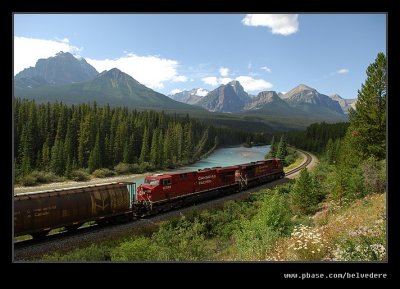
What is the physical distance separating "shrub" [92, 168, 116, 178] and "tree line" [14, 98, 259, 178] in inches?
71.8

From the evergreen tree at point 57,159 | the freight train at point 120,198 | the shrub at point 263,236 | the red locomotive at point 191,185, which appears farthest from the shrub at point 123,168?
the shrub at point 263,236

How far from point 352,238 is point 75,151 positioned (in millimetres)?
66129

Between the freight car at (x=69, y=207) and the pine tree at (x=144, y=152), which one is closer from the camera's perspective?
the freight car at (x=69, y=207)

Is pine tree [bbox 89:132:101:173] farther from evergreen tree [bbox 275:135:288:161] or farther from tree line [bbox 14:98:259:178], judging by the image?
evergreen tree [bbox 275:135:288:161]

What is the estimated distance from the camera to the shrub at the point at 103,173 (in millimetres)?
63231

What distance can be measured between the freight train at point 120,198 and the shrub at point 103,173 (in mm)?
33160

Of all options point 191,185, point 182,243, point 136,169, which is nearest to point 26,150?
point 136,169

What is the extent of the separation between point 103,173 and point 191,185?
119 ft

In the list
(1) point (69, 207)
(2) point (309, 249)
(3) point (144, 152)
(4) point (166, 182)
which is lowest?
(1) point (69, 207)

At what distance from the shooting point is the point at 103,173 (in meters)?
64.0

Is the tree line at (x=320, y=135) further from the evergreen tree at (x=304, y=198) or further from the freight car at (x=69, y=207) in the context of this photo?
the freight car at (x=69, y=207)

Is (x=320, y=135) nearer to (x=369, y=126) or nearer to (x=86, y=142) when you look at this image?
(x=369, y=126)
